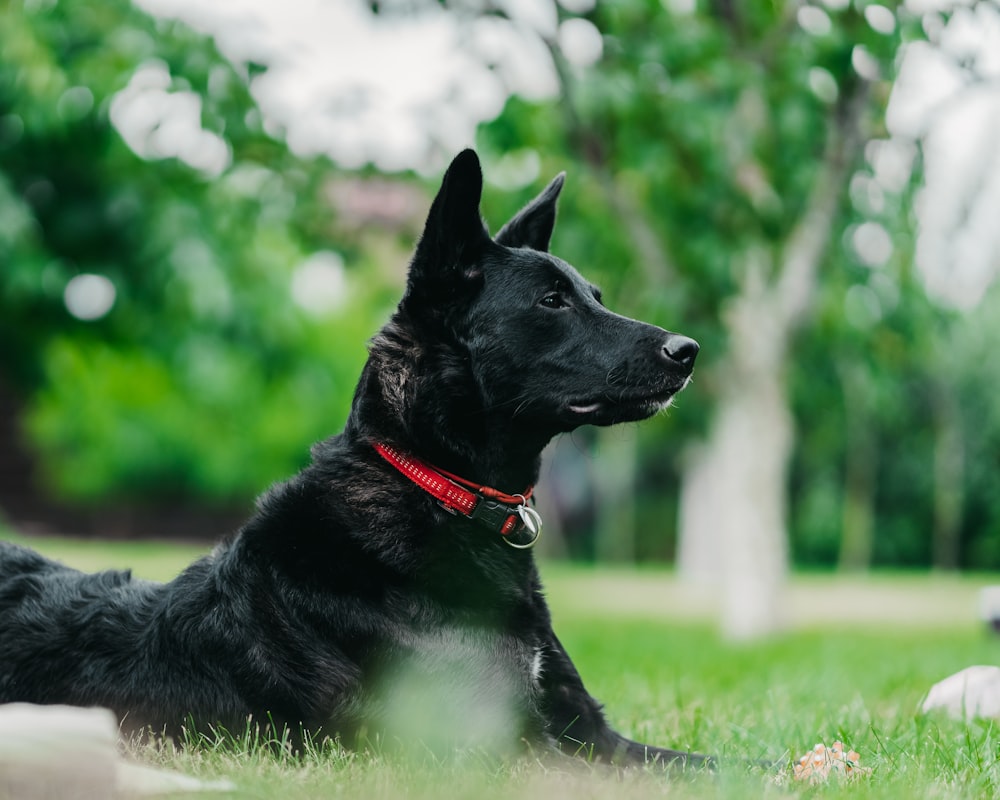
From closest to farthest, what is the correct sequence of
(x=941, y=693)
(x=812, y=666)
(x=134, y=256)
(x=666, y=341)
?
(x=666, y=341) → (x=941, y=693) → (x=812, y=666) → (x=134, y=256)

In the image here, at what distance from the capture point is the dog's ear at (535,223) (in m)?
4.13

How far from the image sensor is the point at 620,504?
36094mm

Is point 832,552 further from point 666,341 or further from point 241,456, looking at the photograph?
point 666,341

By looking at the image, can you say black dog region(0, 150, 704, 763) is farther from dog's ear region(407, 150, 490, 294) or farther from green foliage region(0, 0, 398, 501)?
green foliage region(0, 0, 398, 501)

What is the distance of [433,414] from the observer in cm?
340

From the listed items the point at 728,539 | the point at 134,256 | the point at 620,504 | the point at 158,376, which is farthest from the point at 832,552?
the point at 134,256

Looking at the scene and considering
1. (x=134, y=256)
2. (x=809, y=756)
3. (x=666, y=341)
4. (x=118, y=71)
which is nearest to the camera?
(x=809, y=756)

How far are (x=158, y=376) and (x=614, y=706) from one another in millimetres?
16950

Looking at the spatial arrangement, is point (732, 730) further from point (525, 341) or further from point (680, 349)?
point (525, 341)

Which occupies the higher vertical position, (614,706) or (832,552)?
→ (614,706)

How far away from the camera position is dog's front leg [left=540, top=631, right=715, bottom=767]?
10.5ft

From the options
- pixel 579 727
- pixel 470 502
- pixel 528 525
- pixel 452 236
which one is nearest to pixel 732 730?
pixel 579 727

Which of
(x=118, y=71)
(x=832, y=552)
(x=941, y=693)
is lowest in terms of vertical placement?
(x=832, y=552)

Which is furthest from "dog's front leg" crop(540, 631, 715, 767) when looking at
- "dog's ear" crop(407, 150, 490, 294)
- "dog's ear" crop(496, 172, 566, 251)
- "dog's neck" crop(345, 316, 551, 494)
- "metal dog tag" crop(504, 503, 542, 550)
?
"dog's ear" crop(496, 172, 566, 251)
